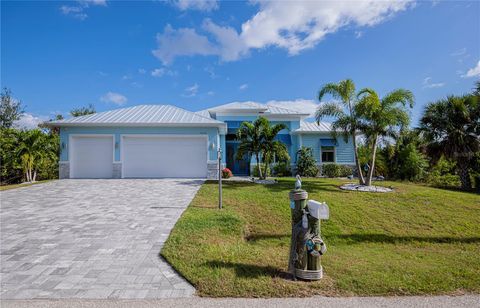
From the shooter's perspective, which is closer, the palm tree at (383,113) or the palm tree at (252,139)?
the palm tree at (383,113)

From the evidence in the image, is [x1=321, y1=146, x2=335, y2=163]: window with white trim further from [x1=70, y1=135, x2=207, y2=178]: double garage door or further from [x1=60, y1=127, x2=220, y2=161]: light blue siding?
[x1=70, y1=135, x2=207, y2=178]: double garage door

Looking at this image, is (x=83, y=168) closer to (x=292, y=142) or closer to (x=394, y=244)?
(x=292, y=142)

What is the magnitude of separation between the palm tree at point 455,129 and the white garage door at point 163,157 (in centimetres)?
1252

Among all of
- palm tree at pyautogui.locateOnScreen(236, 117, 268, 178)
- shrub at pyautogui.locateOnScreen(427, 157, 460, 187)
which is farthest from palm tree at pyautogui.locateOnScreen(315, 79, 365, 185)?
shrub at pyautogui.locateOnScreen(427, 157, 460, 187)

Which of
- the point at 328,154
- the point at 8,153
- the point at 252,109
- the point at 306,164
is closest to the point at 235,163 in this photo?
the point at 252,109

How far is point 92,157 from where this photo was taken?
14.8 meters

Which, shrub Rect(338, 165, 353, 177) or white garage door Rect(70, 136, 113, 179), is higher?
white garage door Rect(70, 136, 113, 179)

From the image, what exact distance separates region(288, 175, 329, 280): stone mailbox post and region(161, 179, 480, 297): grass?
0.56ft

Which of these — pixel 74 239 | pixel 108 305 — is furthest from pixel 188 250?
pixel 74 239

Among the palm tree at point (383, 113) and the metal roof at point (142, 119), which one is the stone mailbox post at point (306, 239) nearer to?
the palm tree at point (383, 113)

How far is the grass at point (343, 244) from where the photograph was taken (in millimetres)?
3709

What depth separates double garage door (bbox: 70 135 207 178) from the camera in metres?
14.8

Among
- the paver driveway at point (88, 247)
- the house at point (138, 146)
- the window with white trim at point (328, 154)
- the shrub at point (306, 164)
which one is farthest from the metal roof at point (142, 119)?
the window with white trim at point (328, 154)

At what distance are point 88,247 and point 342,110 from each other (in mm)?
10961
